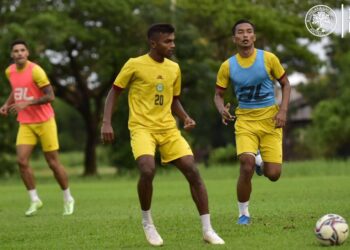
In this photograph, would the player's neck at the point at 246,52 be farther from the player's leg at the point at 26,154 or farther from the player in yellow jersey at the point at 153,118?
the player's leg at the point at 26,154

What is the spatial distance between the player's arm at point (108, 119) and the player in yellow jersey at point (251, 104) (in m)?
1.80

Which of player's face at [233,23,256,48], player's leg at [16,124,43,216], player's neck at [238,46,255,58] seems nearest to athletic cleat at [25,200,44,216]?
player's leg at [16,124,43,216]

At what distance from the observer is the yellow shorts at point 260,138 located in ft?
34.1

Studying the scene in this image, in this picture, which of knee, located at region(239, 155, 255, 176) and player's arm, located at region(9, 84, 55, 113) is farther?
player's arm, located at region(9, 84, 55, 113)

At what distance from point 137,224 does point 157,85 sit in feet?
8.86

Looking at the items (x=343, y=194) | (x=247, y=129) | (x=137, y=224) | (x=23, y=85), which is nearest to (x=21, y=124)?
(x=23, y=85)

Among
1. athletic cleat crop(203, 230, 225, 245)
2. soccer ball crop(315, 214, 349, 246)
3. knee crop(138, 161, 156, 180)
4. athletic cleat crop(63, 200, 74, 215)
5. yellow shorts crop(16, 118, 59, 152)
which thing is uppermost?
knee crop(138, 161, 156, 180)

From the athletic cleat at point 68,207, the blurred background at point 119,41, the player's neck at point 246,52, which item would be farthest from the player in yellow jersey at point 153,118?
the blurred background at point 119,41

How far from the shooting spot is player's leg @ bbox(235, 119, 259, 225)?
10258 millimetres

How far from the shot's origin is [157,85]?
28.8ft

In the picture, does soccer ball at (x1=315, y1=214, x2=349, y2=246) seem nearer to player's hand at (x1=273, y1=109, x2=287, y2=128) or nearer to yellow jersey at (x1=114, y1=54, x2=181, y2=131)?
yellow jersey at (x1=114, y1=54, x2=181, y2=131)

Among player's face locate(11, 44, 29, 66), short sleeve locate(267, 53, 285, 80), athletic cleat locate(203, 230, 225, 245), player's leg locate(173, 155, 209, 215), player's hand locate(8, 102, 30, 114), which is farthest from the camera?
→ player's face locate(11, 44, 29, 66)

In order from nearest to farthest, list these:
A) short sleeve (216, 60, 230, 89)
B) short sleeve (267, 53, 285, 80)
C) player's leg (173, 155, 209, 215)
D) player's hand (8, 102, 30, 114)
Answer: player's leg (173, 155, 209, 215)
short sleeve (267, 53, 285, 80)
short sleeve (216, 60, 230, 89)
player's hand (8, 102, 30, 114)

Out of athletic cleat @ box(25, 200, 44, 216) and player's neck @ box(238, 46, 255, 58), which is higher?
player's neck @ box(238, 46, 255, 58)
